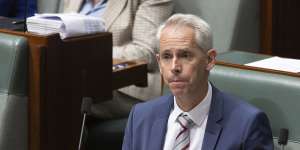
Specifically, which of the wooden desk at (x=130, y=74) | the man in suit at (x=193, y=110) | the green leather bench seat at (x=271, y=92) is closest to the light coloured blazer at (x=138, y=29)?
the wooden desk at (x=130, y=74)

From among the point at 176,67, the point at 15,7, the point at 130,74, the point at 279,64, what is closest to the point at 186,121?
the point at 176,67

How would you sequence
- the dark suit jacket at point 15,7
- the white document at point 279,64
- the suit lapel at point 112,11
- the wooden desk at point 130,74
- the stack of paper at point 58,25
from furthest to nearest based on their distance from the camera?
the dark suit jacket at point 15,7 → the suit lapel at point 112,11 → the wooden desk at point 130,74 → the stack of paper at point 58,25 → the white document at point 279,64

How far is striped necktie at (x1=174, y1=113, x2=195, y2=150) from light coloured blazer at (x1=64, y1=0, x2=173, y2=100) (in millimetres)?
1159

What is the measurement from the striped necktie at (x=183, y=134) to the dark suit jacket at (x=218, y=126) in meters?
0.04

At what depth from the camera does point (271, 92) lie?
1.73 m

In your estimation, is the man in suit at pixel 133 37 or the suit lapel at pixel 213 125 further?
the man in suit at pixel 133 37

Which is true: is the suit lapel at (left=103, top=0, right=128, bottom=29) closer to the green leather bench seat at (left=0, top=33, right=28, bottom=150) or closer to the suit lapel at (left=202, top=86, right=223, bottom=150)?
the green leather bench seat at (left=0, top=33, right=28, bottom=150)

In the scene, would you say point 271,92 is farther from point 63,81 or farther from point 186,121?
point 63,81

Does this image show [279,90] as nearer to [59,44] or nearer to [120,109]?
[59,44]

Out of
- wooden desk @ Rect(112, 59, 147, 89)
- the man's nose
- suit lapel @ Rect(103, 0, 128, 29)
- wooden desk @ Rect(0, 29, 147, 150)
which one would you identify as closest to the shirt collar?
the man's nose

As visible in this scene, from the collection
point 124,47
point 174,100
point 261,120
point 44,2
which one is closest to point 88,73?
point 124,47

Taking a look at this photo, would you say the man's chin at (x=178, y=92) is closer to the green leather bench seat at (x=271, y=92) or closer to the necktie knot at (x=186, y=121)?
the necktie knot at (x=186, y=121)

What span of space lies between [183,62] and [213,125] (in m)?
0.17

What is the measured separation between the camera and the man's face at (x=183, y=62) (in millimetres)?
1556
